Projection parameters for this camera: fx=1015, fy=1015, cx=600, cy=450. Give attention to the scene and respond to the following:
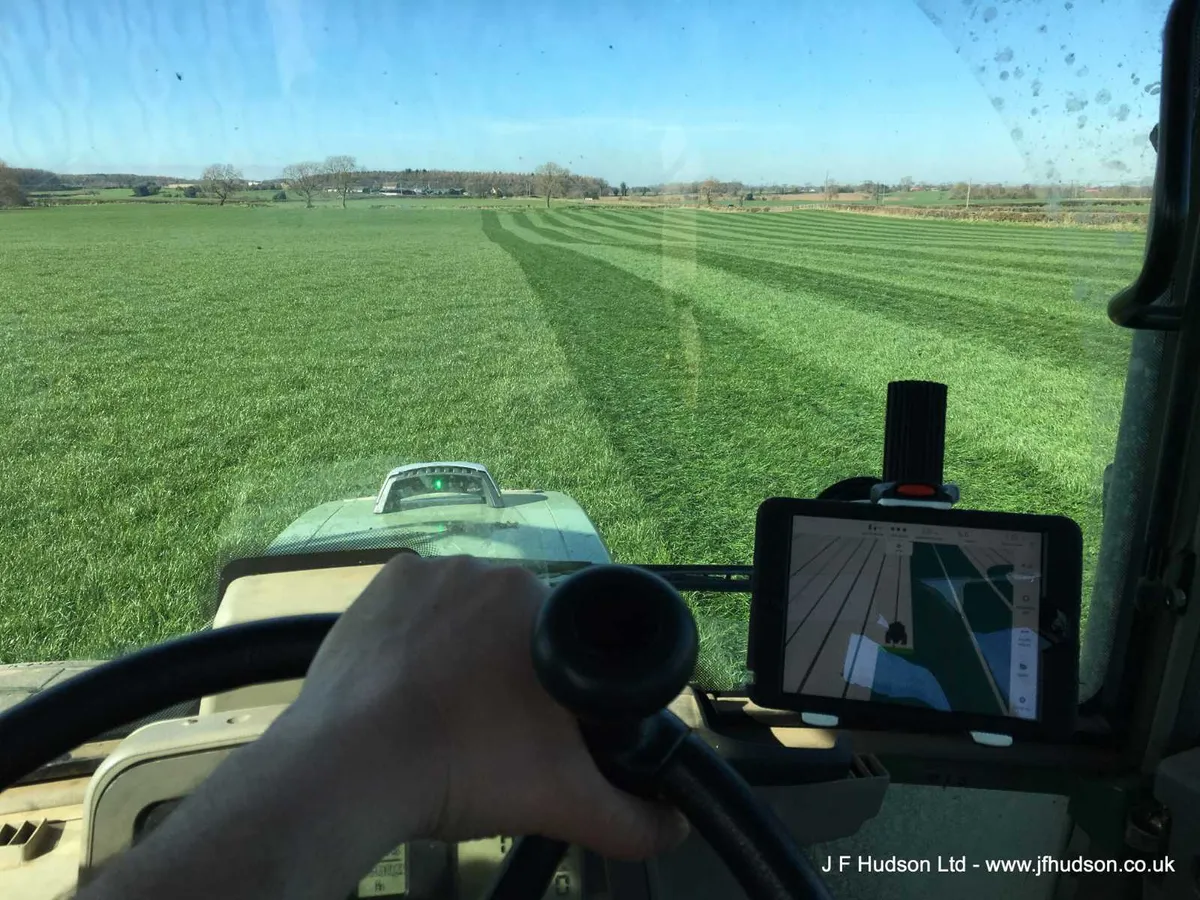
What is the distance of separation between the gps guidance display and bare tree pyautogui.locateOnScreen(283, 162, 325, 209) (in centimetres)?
105

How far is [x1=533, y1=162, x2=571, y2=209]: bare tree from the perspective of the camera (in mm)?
1857

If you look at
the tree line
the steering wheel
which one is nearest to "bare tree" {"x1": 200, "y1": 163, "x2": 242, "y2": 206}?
the tree line

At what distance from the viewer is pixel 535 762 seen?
87cm

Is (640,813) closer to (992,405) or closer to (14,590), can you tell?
(14,590)

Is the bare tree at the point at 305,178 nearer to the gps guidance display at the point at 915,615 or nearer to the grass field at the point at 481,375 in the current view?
the grass field at the point at 481,375

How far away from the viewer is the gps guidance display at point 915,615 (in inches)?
69.5

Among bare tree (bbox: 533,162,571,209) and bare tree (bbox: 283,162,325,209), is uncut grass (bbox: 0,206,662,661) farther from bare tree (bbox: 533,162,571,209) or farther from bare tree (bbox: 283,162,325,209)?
bare tree (bbox: 533,162,571,209)

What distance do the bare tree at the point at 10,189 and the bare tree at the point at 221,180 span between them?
29cm

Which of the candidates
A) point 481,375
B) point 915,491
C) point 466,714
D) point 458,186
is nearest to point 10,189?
point 458,186

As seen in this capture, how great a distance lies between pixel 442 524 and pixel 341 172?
0.66 metres

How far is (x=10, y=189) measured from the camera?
169cm

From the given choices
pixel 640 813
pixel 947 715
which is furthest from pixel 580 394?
pixel 640 813

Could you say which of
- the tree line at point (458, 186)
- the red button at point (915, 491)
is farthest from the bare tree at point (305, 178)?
the red button at point (915, 491)

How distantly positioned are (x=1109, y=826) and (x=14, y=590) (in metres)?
2.25
